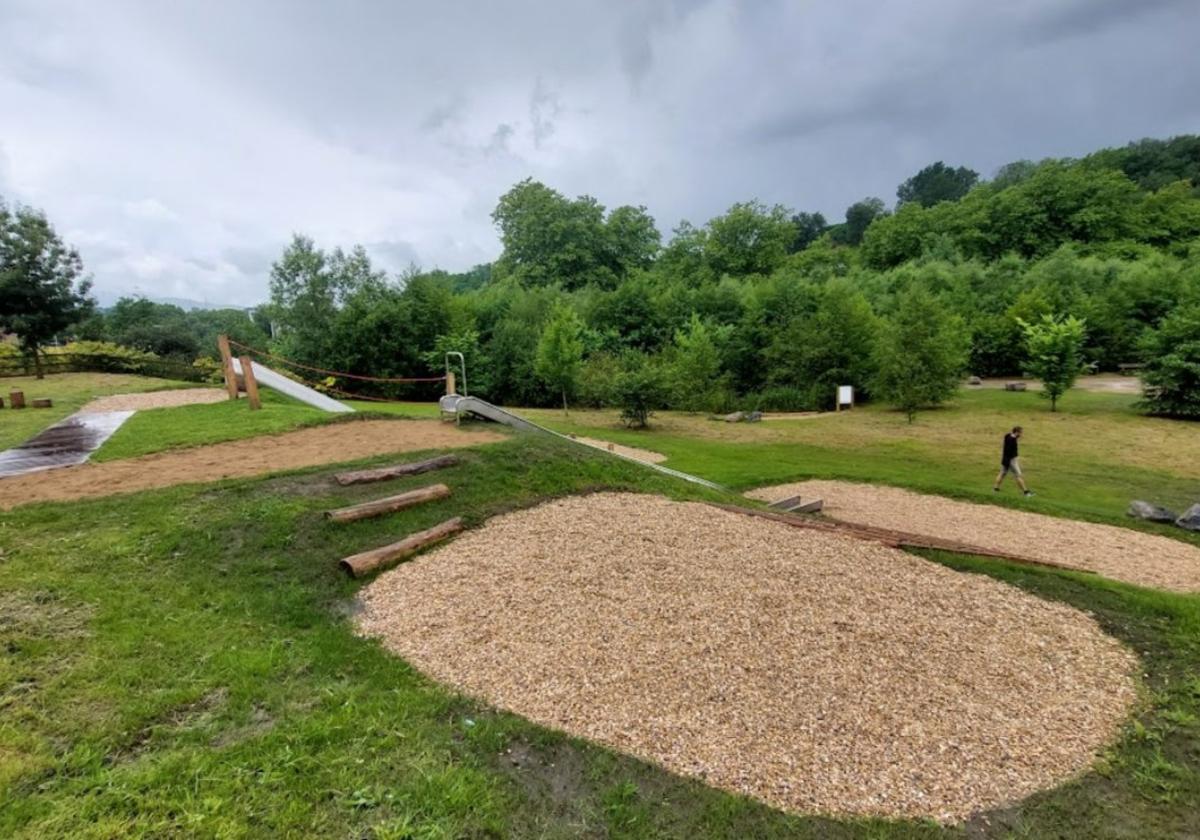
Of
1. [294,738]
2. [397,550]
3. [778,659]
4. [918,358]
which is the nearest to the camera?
[294,738]

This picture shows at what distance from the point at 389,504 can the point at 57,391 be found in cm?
A: 1699

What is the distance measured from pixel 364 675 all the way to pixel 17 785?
1.44 m

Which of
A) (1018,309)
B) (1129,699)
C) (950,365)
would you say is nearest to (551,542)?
(1129,699)

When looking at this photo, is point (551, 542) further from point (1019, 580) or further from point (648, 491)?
point (1019, 580)

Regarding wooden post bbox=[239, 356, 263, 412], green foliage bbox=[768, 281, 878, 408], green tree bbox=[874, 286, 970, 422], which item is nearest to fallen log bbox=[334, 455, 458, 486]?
wooden post bbox=[239, 356, 263, 412]

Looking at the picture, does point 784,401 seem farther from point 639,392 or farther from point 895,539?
point 895,539

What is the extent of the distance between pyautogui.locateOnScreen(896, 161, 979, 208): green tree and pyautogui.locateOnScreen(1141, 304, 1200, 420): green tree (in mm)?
75845

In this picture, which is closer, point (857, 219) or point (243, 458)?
point (243, 458)

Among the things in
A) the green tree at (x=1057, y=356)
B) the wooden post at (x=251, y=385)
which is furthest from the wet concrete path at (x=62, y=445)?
the green tree at (x=1057, y=356)

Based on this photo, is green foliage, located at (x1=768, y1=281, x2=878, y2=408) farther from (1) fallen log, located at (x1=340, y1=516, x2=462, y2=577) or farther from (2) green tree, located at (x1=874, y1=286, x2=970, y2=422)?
(1) fallen log, located at (x1=340, y1=516, x2=462, y2=577)

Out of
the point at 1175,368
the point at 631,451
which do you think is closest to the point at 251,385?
the point at 631,451

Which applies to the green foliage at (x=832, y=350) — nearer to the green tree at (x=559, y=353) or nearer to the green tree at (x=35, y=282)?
the green tree at (x=559, y=353)

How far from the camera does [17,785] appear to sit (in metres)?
2.41

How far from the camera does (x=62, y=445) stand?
8.80 metres
